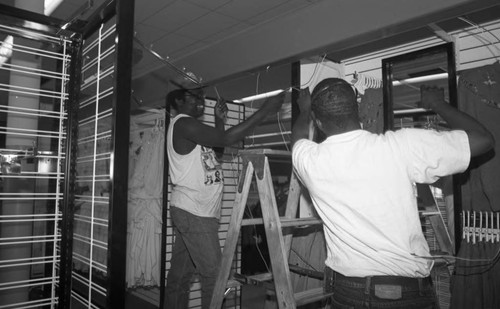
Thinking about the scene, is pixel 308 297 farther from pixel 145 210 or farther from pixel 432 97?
pixel 145 210

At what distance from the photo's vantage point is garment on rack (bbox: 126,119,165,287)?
4629mm

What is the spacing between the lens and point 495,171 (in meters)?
2.35

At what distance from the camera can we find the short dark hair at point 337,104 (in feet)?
5.22

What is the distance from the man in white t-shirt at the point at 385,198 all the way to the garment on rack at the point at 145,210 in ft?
11.8

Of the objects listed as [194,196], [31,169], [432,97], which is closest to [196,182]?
[194,196]

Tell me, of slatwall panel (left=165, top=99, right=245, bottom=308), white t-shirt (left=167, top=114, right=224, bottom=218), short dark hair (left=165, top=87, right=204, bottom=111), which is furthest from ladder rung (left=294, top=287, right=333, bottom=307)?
slatwall panel (left=165, top=99, right=245, bottom=308)

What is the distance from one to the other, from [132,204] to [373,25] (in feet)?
13.5

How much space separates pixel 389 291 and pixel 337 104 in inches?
34.1

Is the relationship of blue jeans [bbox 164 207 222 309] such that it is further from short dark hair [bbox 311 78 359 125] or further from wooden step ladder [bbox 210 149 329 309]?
short dark hair [bbox 311 78 359 125]

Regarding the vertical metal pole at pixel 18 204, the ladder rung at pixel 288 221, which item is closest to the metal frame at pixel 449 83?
the ladder rung at pixel 288 221

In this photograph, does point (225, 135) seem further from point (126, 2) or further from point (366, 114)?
point (366, 114)

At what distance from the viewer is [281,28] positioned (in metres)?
2.02

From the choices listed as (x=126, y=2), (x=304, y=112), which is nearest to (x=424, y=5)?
(x=304, y=112)

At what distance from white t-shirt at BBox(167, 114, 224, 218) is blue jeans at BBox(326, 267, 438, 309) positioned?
142 cm
